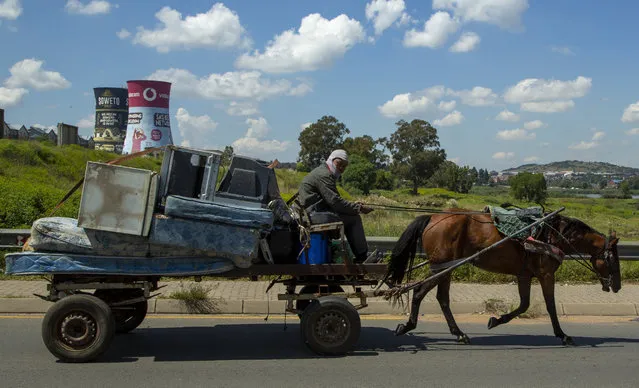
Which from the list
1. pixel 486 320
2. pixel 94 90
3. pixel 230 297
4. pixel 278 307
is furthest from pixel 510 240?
pixel 94 90

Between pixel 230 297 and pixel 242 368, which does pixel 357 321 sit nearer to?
pixel 242 368

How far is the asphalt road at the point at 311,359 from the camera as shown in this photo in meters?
6.03

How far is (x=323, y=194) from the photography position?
7.13 meters

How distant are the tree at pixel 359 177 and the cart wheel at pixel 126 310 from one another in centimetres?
4692

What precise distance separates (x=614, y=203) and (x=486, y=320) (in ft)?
155

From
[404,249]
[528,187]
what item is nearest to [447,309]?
[404,249]

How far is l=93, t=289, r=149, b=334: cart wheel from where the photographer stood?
721 centimetres

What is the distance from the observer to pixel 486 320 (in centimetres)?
910

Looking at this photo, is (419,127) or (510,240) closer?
(510,240)

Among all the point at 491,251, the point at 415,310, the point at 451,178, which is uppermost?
the point at 451,178

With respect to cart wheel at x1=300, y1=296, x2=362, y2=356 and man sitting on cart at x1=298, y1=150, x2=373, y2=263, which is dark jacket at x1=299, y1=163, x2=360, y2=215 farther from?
cart wheel at x1=300, y1=296, x2=362, y2=356

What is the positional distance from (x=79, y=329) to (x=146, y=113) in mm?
68967

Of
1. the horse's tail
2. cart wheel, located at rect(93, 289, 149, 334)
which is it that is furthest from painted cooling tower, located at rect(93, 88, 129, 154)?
the horse's tail

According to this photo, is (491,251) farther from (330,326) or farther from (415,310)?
(330,326)
